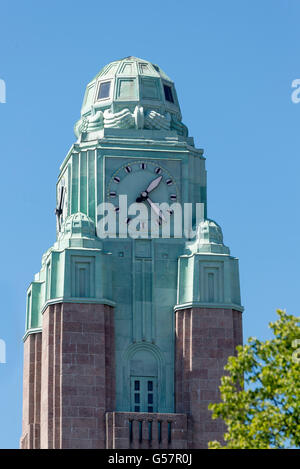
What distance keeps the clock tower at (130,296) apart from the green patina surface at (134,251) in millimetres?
56

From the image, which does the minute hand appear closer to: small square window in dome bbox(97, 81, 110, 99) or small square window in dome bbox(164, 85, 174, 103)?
small square window in dome bbox(164, 85, 174, 103)

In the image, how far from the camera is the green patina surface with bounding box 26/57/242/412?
9312cm

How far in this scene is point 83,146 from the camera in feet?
319

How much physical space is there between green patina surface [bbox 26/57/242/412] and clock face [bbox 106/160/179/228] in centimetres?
5

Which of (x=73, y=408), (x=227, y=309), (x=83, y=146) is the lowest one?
(x=73, y=408)

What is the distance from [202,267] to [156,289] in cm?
275

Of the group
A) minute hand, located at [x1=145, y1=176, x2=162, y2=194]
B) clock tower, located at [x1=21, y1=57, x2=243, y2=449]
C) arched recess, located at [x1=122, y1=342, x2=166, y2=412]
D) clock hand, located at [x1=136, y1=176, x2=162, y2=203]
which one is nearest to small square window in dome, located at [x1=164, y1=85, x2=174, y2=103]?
clock tower, located at [x1=21, y1=57, x2=243, y2=449]

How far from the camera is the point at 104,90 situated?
99625mm

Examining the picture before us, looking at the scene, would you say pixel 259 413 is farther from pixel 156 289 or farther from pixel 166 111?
pixel 166 111

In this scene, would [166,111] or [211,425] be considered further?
[166,111]

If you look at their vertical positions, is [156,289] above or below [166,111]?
below

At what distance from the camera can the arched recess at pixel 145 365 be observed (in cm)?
9288
